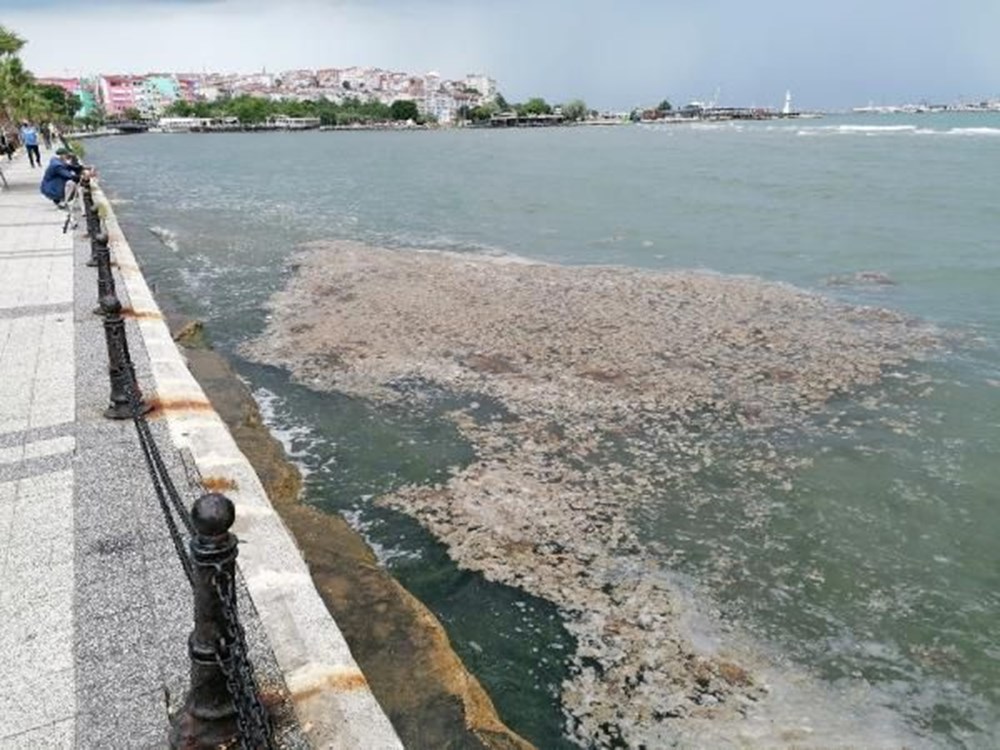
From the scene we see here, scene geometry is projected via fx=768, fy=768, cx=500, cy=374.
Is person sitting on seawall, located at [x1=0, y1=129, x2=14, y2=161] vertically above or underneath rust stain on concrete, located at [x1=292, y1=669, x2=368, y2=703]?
above

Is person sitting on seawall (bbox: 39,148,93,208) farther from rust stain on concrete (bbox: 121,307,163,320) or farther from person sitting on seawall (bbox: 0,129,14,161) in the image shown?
person sitting on seawall (bbox: 0,129,14,161)

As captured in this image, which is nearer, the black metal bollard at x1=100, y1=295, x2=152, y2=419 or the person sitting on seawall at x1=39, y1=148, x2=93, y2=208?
the black metal bollard at x1=100, y1=295, x2=152, y2=419

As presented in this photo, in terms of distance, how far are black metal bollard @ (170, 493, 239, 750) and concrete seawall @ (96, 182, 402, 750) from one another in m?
0.43

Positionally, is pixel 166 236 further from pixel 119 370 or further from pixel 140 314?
pixel 119 370

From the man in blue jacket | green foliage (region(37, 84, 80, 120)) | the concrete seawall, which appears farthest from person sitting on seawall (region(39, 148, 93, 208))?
green foliage (region(37, 84, 80, 120))

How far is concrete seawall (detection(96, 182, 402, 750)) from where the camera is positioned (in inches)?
137

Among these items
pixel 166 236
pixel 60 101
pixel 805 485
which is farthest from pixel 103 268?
pixel 60 101

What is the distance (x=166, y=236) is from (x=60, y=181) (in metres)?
4.93

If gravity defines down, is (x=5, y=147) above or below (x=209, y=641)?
above

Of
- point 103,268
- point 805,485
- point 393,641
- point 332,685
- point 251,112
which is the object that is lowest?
point 805,485

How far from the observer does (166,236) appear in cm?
2356

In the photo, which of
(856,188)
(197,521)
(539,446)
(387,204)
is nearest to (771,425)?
(539,446)

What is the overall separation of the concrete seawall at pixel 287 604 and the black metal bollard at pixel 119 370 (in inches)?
12.4

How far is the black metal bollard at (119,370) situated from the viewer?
6.57 meters
